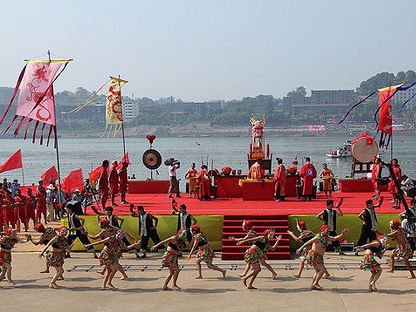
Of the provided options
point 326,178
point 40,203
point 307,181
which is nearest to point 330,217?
point 307,181

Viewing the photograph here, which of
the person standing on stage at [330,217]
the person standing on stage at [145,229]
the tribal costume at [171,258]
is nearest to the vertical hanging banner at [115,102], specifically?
the person standing on stage at [145,229]

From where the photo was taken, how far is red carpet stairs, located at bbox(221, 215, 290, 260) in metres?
17.2

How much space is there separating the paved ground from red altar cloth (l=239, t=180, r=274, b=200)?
583 centimetres

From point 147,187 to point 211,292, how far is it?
1310 cm

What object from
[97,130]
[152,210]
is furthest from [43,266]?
[97,130]

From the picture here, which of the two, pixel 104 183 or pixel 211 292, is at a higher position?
pixel 104 183

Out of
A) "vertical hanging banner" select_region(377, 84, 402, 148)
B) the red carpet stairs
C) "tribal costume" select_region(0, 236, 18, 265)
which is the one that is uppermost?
"vertical hanging banner" select_region(377, 84, 402, 148)

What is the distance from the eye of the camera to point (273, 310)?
41.3ft

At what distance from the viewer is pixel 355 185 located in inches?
1010

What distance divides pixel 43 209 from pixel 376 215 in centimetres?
1144

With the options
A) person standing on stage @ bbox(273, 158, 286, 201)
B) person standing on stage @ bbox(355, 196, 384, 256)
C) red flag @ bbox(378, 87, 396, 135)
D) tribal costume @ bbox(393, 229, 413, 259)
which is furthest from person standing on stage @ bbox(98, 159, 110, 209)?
red flag @ bbox(378, 87, 396, 135)

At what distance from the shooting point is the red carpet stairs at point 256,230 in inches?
677

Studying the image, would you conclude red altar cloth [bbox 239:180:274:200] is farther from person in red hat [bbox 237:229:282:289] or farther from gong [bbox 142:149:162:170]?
person in red hat [bbox 237:229:282:289]

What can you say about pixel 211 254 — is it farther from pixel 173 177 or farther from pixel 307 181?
pixel 173 177
